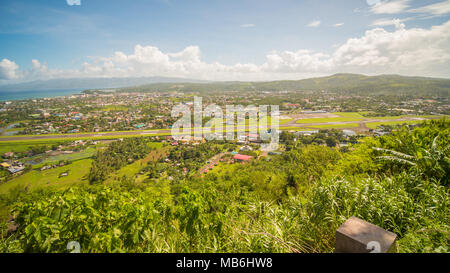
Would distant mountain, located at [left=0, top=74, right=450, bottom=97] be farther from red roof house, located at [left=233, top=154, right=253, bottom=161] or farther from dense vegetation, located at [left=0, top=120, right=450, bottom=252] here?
dense vegetation, located at [left=0, top=120, right=450, bottom=252]

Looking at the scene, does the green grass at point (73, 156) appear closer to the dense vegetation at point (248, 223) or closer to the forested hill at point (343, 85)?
the dense vegetation at point (248, 223)

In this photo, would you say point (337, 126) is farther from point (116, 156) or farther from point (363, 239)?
point (363, 239)

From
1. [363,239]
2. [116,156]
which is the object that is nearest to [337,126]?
[116,156]

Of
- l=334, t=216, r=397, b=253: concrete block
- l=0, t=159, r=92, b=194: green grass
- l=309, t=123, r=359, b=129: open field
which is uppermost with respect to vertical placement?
l=334, t=216, r=397, b=253: concrete block

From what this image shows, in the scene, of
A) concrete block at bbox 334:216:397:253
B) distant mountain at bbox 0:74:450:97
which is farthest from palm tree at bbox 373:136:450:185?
distant mountain at bbox 0:74:450:97

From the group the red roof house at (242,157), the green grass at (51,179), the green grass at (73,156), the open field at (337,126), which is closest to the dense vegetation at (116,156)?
the green grass at (51,179)

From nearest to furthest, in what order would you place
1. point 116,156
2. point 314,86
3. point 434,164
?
point 434,164
point 116,156
point 314,86

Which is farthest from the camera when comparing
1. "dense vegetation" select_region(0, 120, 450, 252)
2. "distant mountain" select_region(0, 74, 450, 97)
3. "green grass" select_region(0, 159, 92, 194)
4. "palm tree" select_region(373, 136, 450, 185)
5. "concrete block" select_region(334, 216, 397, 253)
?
"distant mountain" select_region(0, 74, 450, 97)
